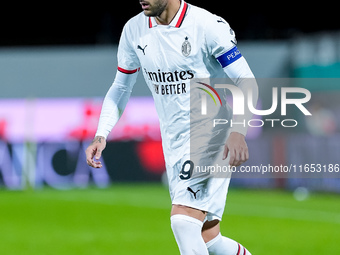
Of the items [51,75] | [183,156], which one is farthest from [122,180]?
[183,156]

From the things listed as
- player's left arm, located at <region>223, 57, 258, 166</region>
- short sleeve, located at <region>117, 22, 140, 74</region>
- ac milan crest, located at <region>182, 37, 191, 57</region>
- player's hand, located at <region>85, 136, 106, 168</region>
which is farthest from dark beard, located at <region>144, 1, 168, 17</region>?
player's hand, located at <region>85, 136, 106, 168</region>

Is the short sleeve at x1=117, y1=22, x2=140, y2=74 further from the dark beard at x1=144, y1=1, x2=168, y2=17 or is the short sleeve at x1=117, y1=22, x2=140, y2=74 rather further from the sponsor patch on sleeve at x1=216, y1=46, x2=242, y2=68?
the sponsor patch on sleeve at x1=216, y1=46, x2=242, y2=68

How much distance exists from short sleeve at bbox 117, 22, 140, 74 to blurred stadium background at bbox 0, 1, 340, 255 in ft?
20.6

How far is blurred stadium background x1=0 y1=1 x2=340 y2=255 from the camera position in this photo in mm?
14281

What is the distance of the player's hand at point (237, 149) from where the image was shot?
16.1 ft

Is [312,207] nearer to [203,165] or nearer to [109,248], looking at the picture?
[109,248]

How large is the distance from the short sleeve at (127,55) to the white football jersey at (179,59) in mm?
122

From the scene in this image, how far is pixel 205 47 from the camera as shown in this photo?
550 centimetres

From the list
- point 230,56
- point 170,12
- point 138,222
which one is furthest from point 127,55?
point 138,222

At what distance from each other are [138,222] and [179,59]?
26.6ft

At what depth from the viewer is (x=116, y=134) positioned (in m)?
21.5

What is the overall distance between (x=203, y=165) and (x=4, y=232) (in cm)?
706

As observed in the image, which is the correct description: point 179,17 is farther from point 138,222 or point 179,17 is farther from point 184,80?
point 138,222

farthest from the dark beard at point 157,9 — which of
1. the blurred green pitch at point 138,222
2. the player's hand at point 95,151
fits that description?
the blurred green pitch at point 138,222
